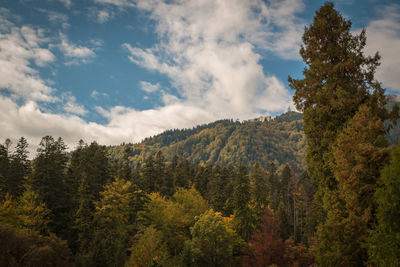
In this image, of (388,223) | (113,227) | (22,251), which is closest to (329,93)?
(388,223)

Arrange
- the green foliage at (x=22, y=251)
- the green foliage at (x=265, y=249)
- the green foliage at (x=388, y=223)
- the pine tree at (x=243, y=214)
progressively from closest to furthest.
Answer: the green foliage at (x=388, y=223)
the green foliage at (x=22, y=251)
the green foliage at (x=265, y=249)
the pine tree at (x=243, y=214)

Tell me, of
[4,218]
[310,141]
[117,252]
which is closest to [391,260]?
[310,141]

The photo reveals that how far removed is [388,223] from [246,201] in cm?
3090

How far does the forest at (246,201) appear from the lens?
500 inches

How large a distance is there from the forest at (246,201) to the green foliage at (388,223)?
0.04 metres

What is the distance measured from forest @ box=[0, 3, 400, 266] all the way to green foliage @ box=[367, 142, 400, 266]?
0.04 meters

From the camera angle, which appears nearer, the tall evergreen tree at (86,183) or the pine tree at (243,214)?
the tall evergreen tree at (86,183)

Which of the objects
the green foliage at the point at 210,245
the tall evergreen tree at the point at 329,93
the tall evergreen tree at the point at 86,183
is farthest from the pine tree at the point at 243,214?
the tall evergreen tree at the point at 329,93

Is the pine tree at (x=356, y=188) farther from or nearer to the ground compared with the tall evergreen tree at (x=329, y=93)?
nearer to the ground

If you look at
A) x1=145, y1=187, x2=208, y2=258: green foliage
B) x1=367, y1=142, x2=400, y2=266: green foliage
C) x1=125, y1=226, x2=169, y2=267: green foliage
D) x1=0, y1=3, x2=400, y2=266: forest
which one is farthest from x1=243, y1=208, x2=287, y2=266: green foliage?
x1=367, y1=142, x2=400, y2=266: green foliage

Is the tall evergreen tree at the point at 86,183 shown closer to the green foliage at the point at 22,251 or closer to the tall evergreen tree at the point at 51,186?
the tall evergreen tree at the point at 51,186

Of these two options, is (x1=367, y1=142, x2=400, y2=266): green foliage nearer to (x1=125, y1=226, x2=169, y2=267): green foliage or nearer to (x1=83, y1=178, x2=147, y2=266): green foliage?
(x1=125, y1=226, x2=169, y2=267): green foliage

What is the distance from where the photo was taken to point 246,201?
4091cm

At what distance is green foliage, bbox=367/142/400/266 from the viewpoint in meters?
10.5
